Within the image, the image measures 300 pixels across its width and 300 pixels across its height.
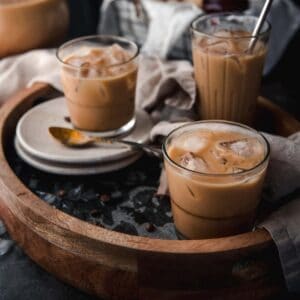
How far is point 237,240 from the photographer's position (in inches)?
27.7

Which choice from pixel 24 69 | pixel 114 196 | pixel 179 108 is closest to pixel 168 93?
pixel 179 108

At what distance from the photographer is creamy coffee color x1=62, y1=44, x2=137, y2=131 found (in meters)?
0.97

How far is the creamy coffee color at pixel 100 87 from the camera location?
0.97 m

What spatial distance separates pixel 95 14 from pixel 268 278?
1.27 meters

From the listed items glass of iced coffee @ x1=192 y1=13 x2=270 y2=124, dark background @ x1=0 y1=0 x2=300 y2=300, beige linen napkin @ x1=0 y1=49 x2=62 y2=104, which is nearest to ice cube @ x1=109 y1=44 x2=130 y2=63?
glass of iced coffee @ x1=192 y1=13 x2=270 y2=124

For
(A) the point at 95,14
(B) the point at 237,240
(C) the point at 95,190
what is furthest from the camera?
(A) the point at 95,14

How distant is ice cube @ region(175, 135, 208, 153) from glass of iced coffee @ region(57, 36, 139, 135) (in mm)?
230

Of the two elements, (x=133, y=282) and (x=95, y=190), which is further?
(x=95, y=190)

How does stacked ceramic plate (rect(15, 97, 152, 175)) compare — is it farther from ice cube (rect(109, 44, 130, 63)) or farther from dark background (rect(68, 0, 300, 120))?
dark background (rect(68, 0, 300, 120))

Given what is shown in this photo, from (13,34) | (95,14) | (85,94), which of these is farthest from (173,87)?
(95,14)

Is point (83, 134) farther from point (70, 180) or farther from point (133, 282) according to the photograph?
point (133, 282)

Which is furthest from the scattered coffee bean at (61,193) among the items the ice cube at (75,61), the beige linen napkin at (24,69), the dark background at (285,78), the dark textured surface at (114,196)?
the dark background at (285,78)

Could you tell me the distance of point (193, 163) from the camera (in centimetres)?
74

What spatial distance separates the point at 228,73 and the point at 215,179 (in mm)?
316
